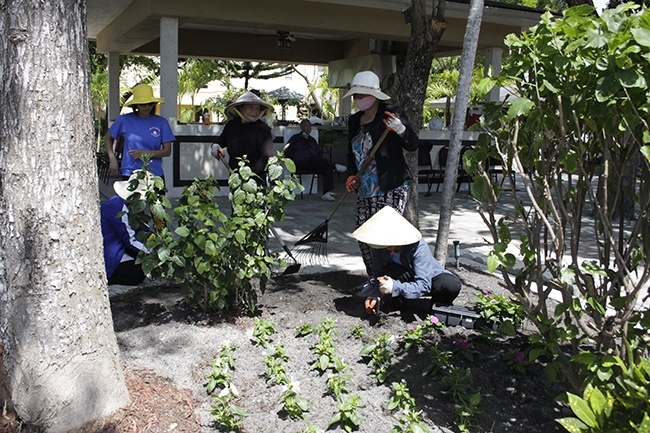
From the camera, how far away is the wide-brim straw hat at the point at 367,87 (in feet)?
17.1

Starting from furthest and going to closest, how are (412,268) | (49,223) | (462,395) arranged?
(412,268) < (462,395) < (49,223)

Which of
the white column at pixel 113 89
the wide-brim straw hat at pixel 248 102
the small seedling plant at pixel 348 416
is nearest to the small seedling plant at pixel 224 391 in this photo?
the small seedling plant at pixel 348 416

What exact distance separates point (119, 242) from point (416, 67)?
3021 millimetres

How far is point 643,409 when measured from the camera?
2.67 m

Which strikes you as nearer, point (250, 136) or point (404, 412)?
point (404, 412)

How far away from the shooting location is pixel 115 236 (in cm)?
552

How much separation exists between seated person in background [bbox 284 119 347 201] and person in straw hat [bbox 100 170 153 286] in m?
6.63

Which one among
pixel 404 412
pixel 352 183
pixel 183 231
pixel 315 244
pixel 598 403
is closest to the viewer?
pixel 598 403

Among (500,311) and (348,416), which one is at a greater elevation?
(500,311)

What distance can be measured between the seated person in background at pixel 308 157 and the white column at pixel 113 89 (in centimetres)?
659

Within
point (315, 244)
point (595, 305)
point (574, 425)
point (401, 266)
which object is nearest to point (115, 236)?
point (315, 244)

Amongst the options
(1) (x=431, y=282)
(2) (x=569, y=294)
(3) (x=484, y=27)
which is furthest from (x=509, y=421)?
(3) (x=484, y=27)

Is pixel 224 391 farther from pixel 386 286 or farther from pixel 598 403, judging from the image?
pixel 598 403

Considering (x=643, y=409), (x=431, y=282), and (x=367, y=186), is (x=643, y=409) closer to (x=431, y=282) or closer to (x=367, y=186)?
(x=431, y=282)
